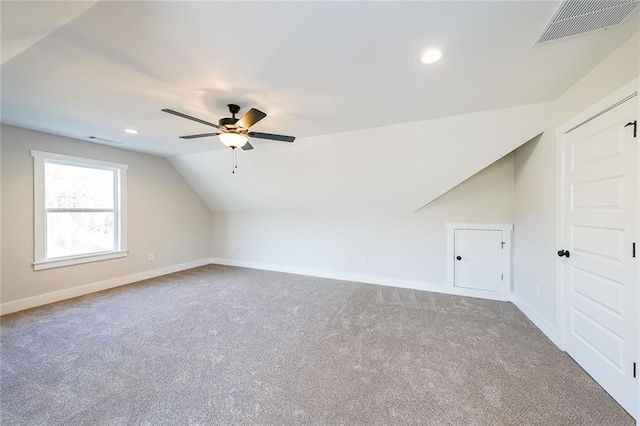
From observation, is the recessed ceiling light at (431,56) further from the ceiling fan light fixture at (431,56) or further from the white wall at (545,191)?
the white wall at (545,191)

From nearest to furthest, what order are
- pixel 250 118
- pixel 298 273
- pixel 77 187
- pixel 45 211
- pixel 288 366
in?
pixel 288 366
pixel 250 118
pixel 45 211
pixel 77 187
pixel 298 273

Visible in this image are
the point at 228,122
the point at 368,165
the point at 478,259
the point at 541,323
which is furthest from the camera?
the point at 478,259

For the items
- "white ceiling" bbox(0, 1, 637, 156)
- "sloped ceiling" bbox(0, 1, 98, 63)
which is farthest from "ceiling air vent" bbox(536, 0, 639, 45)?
"sloped ceiling" bbox(0, 1, 98, 63)

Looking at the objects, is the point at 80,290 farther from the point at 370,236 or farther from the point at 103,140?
the point at 370,236

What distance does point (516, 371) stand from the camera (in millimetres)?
2039

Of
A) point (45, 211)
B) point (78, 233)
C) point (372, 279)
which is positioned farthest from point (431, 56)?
point (78, 233)

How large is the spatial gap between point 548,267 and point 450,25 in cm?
256

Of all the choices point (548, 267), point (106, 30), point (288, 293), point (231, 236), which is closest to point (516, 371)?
point (548, 267)

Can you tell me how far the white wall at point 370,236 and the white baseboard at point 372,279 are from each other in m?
0.02

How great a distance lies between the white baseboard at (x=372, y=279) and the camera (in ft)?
12.6

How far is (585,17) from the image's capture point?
1.39 m

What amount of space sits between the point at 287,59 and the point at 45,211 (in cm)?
420

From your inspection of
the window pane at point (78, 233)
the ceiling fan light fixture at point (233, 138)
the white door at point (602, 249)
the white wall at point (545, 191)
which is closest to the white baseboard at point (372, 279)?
the white wall at point (545, 191)

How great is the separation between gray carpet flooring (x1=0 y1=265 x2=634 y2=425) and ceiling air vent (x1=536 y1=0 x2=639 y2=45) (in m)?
2.38
